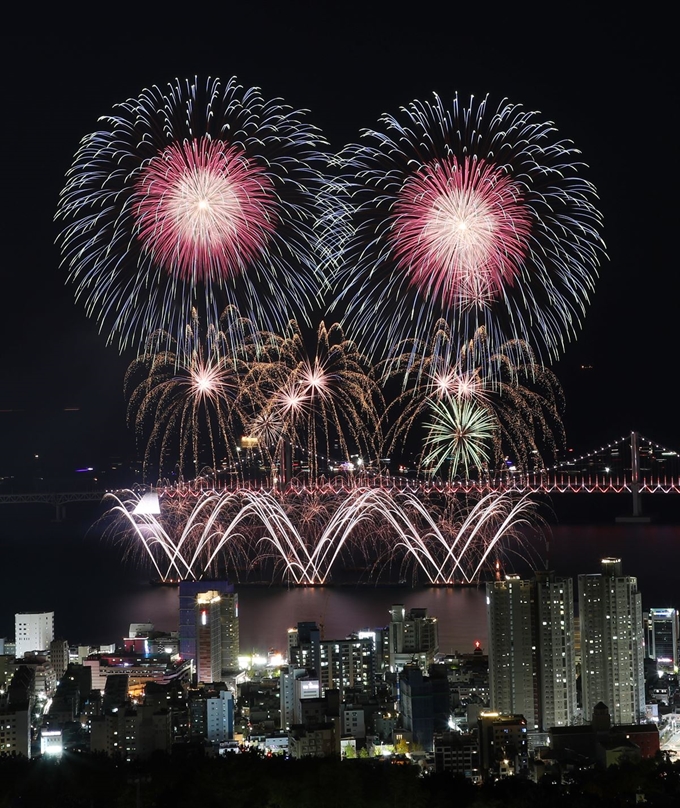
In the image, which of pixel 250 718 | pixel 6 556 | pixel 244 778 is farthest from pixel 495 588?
pixel 6 556

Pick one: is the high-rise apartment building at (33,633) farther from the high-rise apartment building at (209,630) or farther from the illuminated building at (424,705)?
the illuminated building at (424,705)

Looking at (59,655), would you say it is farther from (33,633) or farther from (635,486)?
(635,486)

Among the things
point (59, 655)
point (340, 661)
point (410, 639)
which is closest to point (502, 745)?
point (340, 661)

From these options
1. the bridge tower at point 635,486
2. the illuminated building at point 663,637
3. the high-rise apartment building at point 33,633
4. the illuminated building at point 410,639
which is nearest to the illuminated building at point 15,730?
the illuminated building at point 410,639

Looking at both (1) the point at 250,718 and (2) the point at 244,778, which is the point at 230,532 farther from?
(2) the point at 244,778

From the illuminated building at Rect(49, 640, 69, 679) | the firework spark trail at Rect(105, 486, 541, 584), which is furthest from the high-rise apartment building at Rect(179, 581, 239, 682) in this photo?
the firework spark trail at Rect(105, 486, 541, 584)

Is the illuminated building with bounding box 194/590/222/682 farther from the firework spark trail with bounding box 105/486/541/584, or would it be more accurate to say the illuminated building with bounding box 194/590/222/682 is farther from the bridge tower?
the bridge tower
